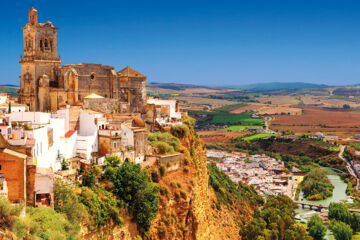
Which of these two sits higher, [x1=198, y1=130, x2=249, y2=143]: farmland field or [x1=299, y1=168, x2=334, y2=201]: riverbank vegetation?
[x1=198, y1=130, x2=249, y2=143]: farmland field

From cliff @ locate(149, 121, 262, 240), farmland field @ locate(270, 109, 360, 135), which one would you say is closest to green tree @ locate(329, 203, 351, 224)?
cliff @ locate(149, 121, 262, 240)

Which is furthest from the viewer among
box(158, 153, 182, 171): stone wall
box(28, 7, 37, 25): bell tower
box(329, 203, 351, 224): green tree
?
box(329, 203, 351, 224): green tree

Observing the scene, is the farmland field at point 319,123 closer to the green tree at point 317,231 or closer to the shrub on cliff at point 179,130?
the green tree at point 317,231

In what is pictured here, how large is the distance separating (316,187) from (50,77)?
48.5 meters

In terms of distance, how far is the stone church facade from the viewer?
2711cm

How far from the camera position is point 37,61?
1073 inches

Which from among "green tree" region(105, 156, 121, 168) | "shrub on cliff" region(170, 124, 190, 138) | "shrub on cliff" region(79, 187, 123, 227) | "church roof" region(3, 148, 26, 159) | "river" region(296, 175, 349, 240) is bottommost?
"river" region(296, 175, 349, 240)

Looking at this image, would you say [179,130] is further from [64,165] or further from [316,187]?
[316,187]

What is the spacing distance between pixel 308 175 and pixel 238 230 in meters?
40.2

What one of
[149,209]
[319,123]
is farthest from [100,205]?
[319,123]

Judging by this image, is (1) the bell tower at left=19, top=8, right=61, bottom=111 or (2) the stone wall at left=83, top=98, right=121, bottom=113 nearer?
(2) the stone wall at left=83, top=98, right=121, bottom=113

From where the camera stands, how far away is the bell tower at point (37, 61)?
2706 centimetres

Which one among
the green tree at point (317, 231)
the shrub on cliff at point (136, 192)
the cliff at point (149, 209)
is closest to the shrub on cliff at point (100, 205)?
the cliff at point (149, 209)

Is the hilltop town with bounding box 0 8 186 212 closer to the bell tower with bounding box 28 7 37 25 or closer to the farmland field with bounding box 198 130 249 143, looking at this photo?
the bell tower with bounding box 28 7 37 25
